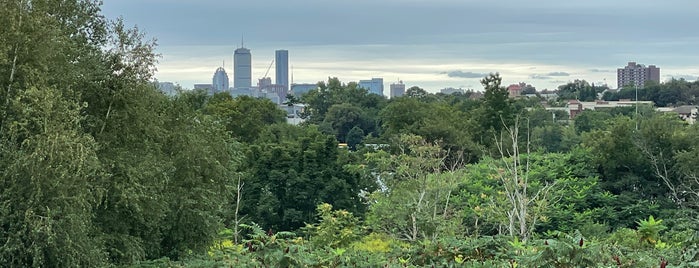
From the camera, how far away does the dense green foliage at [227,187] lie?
5.18m

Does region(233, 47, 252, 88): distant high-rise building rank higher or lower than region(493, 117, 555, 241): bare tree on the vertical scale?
higher

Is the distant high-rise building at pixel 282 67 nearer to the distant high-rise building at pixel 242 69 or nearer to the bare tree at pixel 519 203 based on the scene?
the distant high-rise building at pixel 242 69

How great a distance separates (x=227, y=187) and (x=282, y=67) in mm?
104816

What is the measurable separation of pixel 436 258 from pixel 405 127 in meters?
25.7

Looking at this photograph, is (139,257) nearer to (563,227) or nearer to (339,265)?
(339,265)

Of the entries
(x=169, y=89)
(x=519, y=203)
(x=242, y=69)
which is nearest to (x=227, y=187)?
(x=169, y=89)

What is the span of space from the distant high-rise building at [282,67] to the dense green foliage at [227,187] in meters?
87.6

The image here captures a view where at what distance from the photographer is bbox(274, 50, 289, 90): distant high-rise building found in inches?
4496

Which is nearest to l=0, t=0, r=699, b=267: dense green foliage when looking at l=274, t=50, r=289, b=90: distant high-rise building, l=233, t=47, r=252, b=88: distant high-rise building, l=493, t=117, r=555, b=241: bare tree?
l=493, t=117, r=555, b=241: bare tree

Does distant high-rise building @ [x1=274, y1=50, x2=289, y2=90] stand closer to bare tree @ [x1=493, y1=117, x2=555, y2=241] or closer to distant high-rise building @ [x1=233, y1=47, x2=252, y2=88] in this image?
distant high-rise building @ [x1=233, y1=47, x2=252, y2=88]

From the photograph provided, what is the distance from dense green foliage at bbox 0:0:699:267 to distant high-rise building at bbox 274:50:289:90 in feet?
288

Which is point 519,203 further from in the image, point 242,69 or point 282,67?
point 282,67

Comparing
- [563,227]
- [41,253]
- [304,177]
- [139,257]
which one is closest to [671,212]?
[563,227]

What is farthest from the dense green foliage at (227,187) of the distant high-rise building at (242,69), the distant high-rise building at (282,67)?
the distant high-rise building at (282,67)
